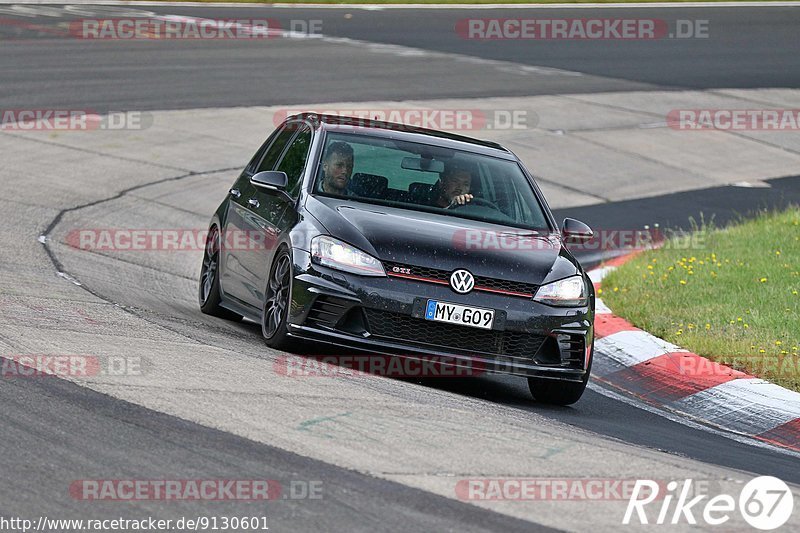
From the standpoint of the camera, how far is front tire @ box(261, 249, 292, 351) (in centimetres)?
842

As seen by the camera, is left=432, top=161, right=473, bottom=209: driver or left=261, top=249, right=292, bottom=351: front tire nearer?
left=261, top=249, right=292, bottom=351: front tire

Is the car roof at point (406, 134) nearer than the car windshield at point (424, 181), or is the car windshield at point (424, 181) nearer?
the car windshield at point (424, 181)

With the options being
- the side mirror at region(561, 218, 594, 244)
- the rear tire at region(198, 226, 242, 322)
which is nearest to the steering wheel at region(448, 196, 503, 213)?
the side mirror at region(561, 218, 594, 244)

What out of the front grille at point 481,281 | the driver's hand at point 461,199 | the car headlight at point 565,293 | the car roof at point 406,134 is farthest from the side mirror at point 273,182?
the car headlight at point 565,293

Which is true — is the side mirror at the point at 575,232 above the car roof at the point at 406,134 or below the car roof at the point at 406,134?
below

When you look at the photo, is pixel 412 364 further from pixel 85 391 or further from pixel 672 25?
pixel 672 25

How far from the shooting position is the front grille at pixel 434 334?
26.5ft

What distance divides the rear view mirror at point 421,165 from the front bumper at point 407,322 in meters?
1.37

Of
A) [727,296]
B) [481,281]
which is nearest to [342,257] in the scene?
[481,281]

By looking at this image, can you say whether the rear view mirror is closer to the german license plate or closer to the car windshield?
the car windshield

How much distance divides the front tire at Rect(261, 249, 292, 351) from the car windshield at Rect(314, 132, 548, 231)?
0.64 metres

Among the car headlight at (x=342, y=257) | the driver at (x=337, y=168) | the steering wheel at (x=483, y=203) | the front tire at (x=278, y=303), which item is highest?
the driver at (x=337, y=168)

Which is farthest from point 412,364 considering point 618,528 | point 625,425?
point 618,528

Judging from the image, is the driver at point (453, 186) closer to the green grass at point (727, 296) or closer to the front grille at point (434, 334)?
the front grille at point (434, 334)
